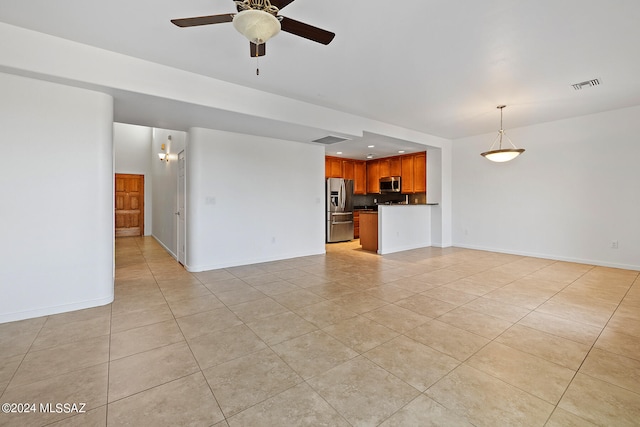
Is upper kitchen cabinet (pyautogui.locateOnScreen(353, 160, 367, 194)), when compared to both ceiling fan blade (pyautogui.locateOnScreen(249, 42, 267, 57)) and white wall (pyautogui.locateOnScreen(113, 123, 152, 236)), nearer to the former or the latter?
ceiling fan blade (pyautogui.locateOnScreen(249, 42, 267, 57))

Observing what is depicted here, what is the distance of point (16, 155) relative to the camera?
2688 millimetres

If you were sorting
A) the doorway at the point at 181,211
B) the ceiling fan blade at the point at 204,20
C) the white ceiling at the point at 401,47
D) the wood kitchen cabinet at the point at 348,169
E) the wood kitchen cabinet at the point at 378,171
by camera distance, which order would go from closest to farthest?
the ceiling fan blade at the point at 204,20 < the white ceiling at the point at 401,47 < the doorway at the point at 181,211 < the wood kitchen cabinet at the point at 378,171 < the wood kitchen cabinet at the point at 348,169

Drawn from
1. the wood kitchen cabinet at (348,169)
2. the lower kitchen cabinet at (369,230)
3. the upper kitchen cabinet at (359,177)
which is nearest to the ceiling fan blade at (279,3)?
the lower kitchen cabinet at (369,230)

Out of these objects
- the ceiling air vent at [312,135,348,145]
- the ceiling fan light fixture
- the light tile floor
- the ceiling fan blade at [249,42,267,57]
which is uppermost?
the ceiling air vent at [312,135,348,145]

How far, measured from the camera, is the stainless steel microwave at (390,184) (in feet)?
26.0

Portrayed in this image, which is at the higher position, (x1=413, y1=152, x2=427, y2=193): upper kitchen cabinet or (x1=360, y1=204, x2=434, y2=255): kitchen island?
(x1=413, y1=152, x2=427, y2=193): upper kitchen cabinet

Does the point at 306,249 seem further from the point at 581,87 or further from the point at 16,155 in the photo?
the point at 581,87

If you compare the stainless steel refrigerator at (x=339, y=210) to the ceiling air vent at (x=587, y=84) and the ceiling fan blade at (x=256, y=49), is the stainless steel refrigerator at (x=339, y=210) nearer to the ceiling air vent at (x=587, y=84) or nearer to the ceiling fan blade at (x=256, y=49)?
the ceiling air vent at (x=587, y=84)

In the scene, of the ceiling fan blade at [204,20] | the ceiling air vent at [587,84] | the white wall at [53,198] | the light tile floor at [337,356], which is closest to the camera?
the light tile floor at [337,356]

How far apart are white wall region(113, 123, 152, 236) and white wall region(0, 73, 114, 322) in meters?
7.08

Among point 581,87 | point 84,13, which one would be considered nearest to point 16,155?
point 84,13

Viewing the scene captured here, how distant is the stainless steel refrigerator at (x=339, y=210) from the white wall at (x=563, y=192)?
3.03 meters

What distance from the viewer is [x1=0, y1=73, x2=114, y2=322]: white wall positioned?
2.68 m

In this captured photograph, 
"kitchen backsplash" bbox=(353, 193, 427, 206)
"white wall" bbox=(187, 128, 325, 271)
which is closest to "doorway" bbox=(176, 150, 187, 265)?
"white wall" bbox=(187, 128, 325, 271)
